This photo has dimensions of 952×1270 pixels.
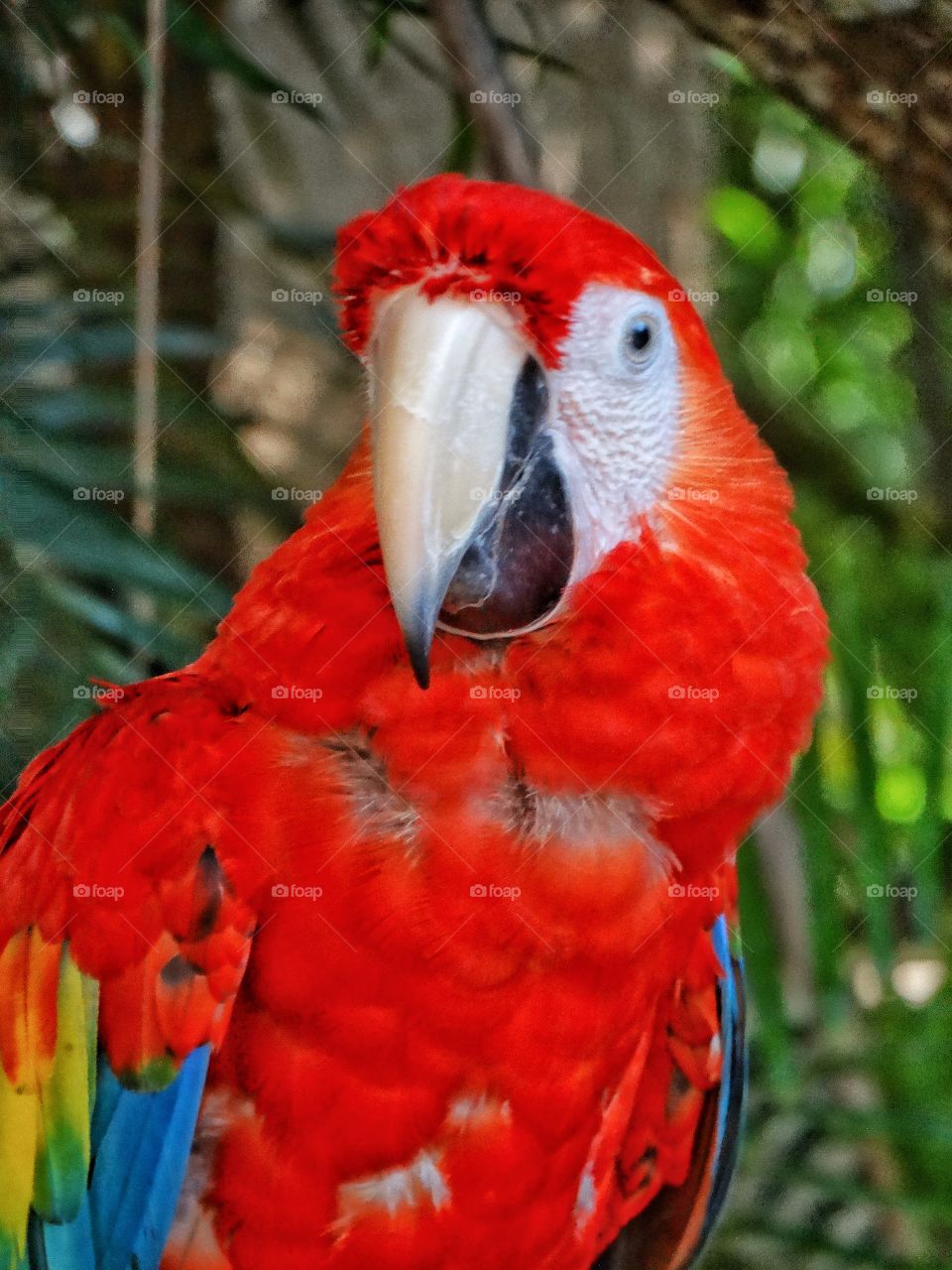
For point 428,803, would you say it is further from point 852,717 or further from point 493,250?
point 852,717

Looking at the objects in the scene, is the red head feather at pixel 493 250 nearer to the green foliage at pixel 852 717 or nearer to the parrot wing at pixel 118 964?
the parrot wing at pixel 118 964

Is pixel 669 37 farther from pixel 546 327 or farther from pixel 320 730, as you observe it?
pixel 320 730

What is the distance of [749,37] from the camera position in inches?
35.1

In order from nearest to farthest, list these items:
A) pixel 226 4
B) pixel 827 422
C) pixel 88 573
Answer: pixel 88 573 → pixel 226 4 → pixel 827 422

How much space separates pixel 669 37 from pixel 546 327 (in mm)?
917

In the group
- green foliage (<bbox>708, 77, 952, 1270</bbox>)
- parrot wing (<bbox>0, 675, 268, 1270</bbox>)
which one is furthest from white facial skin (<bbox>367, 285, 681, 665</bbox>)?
green foliage (<bbox>708, 77, 952, 1270</bbox>)

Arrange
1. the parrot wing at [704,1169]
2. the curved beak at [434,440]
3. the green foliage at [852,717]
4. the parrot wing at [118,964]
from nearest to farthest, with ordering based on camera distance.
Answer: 1. the curved beak at [434,440]
2. the parrot wing at [118,964]
3. the parrot wing at [704,1169]
4. the green foliage at [852,717]

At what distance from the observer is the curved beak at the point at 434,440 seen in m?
0.54

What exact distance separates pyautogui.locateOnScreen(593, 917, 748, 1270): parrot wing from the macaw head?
40 centimetres

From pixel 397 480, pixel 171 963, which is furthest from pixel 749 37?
pixel 171 963

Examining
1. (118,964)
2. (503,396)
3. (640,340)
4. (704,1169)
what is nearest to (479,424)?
(503,396)

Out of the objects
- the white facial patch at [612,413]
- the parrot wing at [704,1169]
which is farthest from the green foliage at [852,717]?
the white facial patch at [612,413]

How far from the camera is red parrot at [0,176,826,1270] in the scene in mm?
577

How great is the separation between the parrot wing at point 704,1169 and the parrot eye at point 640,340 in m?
0.45
